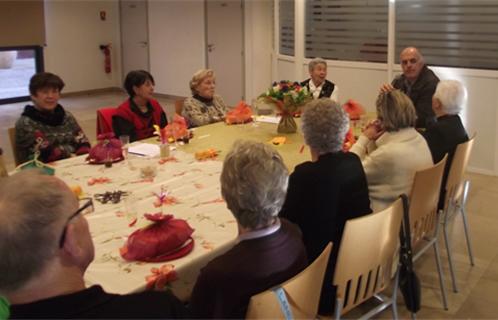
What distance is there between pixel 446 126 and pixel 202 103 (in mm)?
1976

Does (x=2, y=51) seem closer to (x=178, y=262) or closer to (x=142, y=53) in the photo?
(x=142, y=53)

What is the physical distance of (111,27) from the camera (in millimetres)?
11148

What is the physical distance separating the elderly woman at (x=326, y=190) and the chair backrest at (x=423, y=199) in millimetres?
265

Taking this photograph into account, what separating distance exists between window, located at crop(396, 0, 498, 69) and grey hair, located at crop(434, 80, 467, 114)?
2.28 m

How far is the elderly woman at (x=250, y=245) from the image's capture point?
64.6 inches

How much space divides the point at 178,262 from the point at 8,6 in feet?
28.4

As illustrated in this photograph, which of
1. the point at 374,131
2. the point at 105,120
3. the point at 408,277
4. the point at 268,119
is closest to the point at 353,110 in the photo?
the point at 268,119

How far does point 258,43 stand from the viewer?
8.62 m

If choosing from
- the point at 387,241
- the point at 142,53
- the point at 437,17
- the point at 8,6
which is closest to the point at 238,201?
the point at 387,241

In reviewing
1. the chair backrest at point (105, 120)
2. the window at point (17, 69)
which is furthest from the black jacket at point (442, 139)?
the window at point (17, 69)

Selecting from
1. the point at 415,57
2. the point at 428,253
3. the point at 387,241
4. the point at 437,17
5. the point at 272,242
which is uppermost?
the point at 437,17

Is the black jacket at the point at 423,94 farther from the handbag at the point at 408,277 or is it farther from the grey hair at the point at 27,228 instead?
the grey hair at the point at 27,228

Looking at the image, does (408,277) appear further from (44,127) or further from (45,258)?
(44,127)

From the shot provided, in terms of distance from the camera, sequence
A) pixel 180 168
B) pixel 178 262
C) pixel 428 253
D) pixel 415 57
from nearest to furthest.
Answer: pixel 178 262
pixel 180 168
pixel 428 253
pixel 415 57
